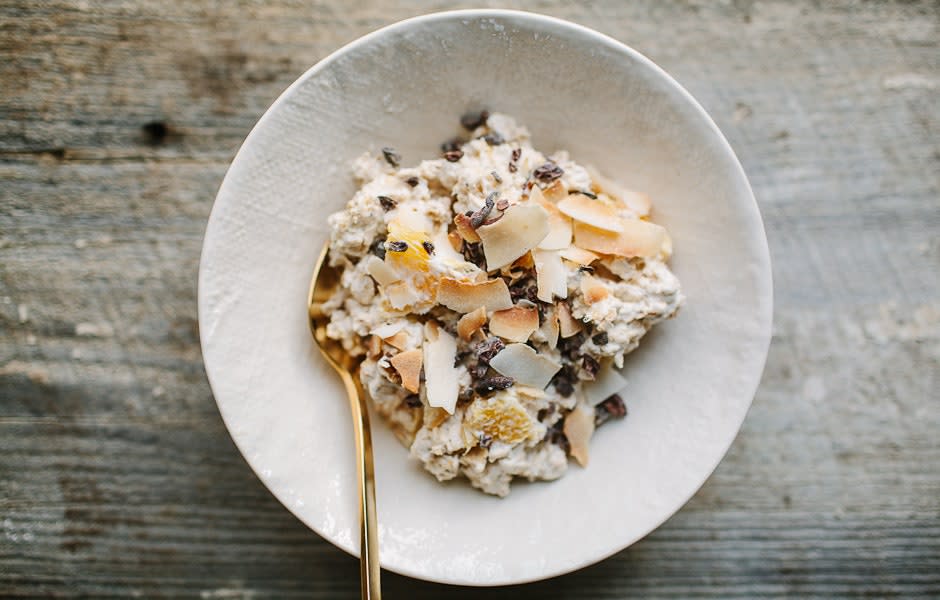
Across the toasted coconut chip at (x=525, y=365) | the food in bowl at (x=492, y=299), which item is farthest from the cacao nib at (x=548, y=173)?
the toasted coconut chip at (x=525, y=365)

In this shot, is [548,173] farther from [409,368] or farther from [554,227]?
[409,368]

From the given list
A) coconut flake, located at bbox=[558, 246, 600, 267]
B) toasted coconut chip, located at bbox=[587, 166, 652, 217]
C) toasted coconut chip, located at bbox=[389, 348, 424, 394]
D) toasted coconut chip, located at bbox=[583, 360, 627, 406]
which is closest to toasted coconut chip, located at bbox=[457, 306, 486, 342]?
toasted coconut chip, located at bbox=[389, 348, 424, 394]

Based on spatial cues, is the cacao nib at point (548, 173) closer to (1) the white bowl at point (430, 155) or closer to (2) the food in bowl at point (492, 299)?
(2) the food in bowl at point (492, 299)

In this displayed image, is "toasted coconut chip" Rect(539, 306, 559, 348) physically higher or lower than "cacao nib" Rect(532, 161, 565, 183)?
lower

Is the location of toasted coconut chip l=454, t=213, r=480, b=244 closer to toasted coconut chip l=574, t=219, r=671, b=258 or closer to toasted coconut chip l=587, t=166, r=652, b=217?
toasted coconut chip l=574, t=219, r=671, b=258

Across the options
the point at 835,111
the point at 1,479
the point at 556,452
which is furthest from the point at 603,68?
the point at 1,479

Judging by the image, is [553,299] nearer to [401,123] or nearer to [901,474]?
[401,123]

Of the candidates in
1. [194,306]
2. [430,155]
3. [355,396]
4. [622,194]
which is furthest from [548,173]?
[194,306]
